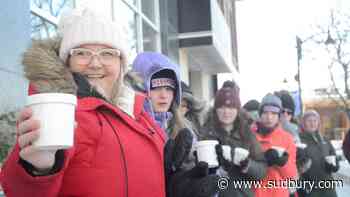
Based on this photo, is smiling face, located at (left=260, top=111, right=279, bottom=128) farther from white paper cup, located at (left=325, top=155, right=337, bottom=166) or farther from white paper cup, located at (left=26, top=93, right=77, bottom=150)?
white paper cup, located at (left=26, top=93, right=77, bottom=150)

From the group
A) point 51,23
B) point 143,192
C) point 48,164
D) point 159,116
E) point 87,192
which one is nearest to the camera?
point 48,164

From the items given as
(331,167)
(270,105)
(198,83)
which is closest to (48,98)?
(270,105)

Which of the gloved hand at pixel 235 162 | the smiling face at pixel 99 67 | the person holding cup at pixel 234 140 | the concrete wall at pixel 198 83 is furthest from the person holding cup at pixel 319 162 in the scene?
the concrete wall at pixel 198 83

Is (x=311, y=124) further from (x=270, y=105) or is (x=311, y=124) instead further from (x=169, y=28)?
(x=169, y=28)

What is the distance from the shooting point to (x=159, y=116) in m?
2.70

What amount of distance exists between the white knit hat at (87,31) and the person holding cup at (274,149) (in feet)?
7.14

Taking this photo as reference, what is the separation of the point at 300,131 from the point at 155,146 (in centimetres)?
412

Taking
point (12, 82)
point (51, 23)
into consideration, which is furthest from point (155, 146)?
point (51, 23)

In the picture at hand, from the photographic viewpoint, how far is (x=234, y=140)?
136 inches

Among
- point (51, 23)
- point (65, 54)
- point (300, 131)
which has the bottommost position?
point (300, 131)

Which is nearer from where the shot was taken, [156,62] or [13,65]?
[156,62]

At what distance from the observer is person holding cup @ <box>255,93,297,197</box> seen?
3.70 meters

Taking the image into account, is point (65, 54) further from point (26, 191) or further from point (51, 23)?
point (51, 23)

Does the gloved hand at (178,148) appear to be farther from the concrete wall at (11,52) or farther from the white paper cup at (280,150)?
the white paper cup at (280,150)
